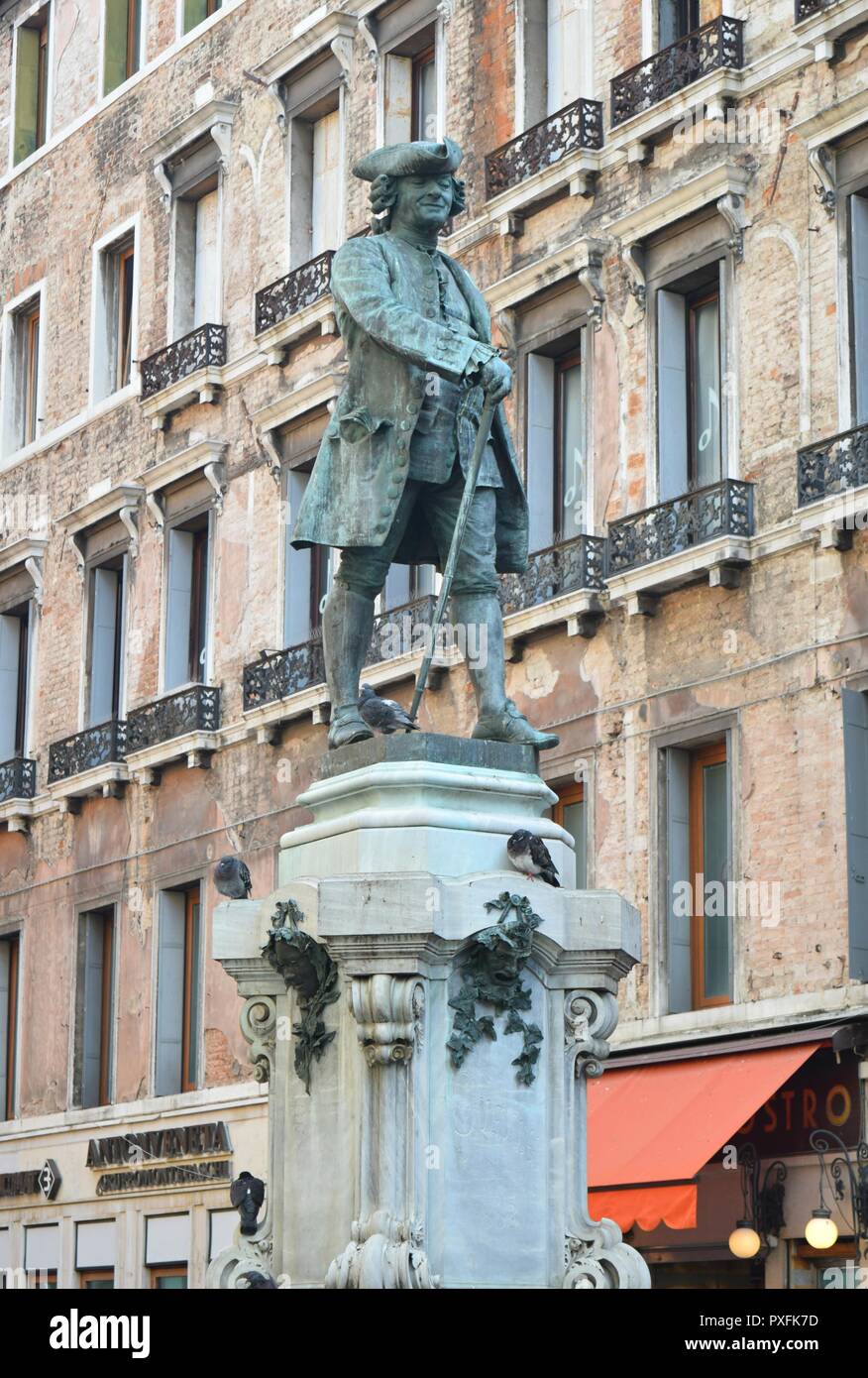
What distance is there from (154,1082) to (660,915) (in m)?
8.87

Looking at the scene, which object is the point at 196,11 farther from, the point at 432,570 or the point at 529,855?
the point at 529,855

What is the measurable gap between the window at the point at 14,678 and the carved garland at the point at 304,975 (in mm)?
23734

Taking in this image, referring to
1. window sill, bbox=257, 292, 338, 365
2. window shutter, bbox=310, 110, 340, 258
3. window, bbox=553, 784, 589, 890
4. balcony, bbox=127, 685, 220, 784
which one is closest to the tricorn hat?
window, bbox=553, 784, 589, 890

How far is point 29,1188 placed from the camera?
31172mm

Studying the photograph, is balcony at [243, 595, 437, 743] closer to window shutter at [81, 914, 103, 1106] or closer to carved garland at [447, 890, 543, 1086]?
window shutter at [81, 914, 103, 1106]

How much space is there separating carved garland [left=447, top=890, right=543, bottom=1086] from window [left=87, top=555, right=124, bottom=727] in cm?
2155

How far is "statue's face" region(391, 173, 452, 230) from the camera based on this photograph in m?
10.8

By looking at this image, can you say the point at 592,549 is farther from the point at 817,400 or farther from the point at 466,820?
the point at 466,820

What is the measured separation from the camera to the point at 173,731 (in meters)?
29.2

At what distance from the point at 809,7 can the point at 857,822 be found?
657 cm

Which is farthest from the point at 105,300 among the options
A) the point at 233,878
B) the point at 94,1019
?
the point at 233,878

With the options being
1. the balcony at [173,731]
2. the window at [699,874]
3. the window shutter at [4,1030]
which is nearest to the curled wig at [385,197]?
the window at [699,874]

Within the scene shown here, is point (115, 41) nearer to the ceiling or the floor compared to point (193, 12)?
nearer to the ceiling
